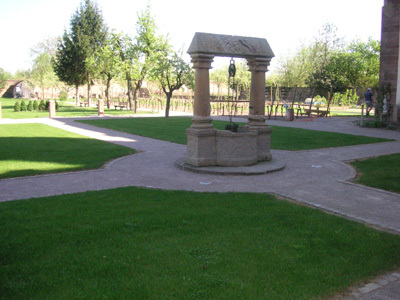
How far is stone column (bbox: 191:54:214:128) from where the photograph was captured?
901 cm

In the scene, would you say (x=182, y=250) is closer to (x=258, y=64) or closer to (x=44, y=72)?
(x=258, y=64)

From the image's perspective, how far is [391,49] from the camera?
1898cm

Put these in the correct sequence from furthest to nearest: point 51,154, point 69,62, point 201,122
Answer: point 69,62 < point 51,154 < point 201,122

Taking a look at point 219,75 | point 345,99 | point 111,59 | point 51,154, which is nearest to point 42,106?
point 111,59

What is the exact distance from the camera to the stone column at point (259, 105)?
Answer: 9758 mm

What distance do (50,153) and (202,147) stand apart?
492cm

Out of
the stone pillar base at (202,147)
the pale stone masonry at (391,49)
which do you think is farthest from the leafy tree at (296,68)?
the stone pillar base at (202,147)

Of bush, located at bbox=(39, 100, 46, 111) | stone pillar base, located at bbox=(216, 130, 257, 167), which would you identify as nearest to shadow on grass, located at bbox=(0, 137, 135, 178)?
stone pillar base, located at bbox=(216, 130, 257, 167)

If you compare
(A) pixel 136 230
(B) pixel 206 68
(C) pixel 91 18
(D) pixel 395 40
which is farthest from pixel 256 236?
(C) pixel 91 18

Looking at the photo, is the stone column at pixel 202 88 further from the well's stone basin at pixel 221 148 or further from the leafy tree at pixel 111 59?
the leafy tree at pixel 111 59

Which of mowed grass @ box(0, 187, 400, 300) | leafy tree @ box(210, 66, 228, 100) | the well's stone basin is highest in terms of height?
leafy tree @ box(210, 66, 228, 100)

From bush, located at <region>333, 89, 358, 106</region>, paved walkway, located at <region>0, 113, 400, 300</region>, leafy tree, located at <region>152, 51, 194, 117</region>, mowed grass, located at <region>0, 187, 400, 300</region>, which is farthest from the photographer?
bush, located at <region>333, 89, 358, 106</region>

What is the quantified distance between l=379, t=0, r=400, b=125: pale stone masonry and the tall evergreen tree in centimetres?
2836

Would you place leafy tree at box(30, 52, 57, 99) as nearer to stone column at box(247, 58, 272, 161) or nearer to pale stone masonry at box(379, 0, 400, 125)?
pale stone masonry at box(379, 0, 400, 125)
